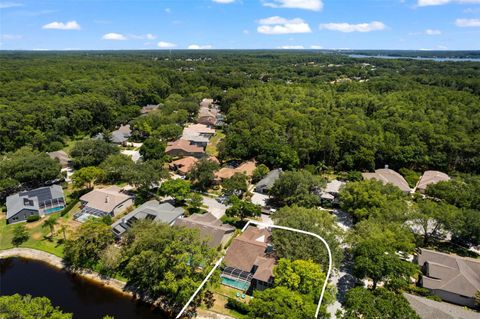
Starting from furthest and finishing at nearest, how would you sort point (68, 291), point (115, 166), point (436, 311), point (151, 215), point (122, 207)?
1. point (115, 166)
2. point (122, 207)
3. point (151, 215)
4. point (68, 291)
5. point (436, 311)

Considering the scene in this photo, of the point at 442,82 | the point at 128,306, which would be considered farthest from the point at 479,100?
the point at 128,306

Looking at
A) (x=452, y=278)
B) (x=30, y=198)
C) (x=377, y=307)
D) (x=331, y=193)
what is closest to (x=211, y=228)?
(x=377, y=307)

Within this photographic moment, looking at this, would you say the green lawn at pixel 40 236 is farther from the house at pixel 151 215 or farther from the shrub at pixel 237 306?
the shrub at pixel 237 306

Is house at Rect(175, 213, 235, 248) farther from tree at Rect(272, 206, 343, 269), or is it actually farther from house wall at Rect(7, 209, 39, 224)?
house wall at Rect(7, 209, 39, 224)

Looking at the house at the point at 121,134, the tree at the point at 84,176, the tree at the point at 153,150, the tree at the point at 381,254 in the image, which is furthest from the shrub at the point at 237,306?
the house at the point at 121,134

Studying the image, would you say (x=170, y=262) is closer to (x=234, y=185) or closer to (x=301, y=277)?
(x=301, y=277)

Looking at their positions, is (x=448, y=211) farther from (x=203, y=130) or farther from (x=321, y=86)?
(x=321, y=86)
